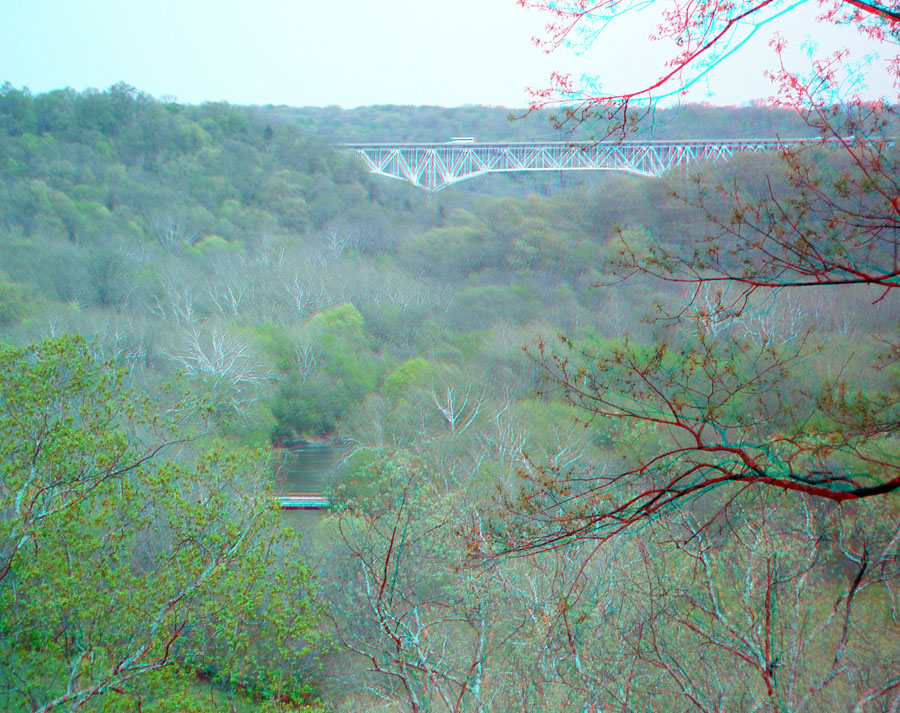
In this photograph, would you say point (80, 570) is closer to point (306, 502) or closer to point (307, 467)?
point (306, 502)

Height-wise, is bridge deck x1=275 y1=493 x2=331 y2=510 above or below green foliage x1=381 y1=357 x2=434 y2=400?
below

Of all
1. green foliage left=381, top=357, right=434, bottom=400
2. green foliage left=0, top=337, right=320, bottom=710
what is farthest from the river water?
green foliage left=0, top=337, right=320, bottom=710

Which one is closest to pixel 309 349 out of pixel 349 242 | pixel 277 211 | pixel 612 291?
pixel 612 291

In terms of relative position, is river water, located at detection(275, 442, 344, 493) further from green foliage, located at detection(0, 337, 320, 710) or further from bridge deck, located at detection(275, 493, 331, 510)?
green foliage, located at detection(0, 337, 320, 710)

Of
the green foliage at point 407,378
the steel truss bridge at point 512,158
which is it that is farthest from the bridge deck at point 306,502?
the steel truss bridge at point 512,158

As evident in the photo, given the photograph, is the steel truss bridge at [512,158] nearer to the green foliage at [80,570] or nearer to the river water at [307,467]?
the river water at [307,467]
